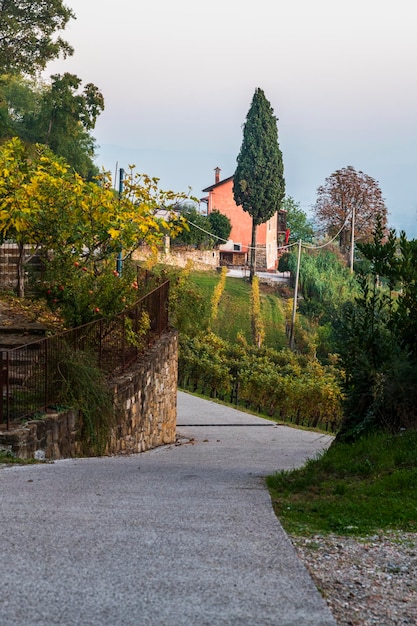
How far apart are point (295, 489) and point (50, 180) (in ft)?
29.9

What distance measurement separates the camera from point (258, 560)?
5363mm

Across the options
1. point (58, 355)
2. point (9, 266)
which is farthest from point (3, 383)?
point (9, 266)

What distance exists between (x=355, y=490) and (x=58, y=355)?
521cm

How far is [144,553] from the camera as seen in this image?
5469mm

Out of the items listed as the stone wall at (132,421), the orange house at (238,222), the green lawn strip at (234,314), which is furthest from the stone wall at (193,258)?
the stone wall at (132,421)

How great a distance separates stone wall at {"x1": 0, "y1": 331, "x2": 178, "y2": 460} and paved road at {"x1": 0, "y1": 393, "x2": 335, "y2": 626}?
3.49 feet

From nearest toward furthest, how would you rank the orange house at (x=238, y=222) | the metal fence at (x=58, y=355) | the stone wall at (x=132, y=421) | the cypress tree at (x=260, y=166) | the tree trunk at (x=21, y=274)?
1. the stone wall at (x=132, y=421)
2. the metal fence at (x=58, y=355)
3. the tree trunk at (x=21, y=274)
4. the cypress tree at (x=260, y=166)
5. the orange house at (x=238, y=222)

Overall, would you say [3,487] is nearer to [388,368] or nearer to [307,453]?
[388,368]

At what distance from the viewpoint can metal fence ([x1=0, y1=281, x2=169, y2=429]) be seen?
35.9ft

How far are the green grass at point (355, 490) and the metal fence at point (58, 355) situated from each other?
3.79 meters

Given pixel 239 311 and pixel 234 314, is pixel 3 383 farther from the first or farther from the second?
pixel 239 311

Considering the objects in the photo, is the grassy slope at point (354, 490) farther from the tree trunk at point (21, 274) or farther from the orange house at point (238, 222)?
the orange house at point (238, 222)

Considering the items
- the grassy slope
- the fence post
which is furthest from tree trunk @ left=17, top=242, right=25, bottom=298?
the grassy slope

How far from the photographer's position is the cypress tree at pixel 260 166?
55.8 meters
